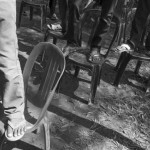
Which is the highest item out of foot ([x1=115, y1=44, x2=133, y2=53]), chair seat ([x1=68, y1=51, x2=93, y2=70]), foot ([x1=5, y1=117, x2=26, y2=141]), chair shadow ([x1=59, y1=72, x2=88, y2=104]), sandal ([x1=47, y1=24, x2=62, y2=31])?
sandal ([x1=47, y1=24, x2=62, y2=31])

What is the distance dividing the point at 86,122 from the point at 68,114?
0.80ft

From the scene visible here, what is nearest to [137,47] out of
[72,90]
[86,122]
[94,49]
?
[94,49]

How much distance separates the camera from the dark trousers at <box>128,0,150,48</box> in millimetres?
3656

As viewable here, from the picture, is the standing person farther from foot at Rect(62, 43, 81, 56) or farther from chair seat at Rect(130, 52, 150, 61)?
chair seat at Rect(130, 52, 150, 61)

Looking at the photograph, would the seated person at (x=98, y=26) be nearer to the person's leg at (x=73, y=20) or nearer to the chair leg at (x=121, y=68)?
the person's leg at (x=73, y=20)

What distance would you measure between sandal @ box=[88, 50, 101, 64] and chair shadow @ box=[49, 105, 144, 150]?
0.72 meters

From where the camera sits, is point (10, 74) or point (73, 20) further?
point (73, 20)

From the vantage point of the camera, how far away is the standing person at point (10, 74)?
1.63 metres

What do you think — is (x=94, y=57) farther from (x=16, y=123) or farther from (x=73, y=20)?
(x=16, y=123)

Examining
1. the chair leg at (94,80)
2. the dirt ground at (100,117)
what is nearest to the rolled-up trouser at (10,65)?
the dirt ground at (100,117)

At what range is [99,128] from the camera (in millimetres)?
2889

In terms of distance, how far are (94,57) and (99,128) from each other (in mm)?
891

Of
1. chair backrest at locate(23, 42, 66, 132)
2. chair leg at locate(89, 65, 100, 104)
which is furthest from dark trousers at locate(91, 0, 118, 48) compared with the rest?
chair backrest at locate(23, 42, 66, 132)

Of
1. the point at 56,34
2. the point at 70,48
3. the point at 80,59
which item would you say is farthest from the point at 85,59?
the point at 56,34
